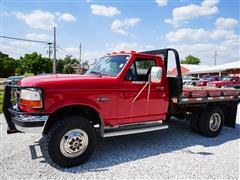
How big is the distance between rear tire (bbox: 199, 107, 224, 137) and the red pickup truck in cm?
39

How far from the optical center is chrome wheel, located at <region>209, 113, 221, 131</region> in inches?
224

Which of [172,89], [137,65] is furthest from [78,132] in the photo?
[172,89]

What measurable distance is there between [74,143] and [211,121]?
392cm

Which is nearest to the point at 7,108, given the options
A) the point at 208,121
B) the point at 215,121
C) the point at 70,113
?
the point at 70,113

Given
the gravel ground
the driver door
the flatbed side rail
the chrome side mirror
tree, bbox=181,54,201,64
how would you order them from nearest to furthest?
the gravel ground, the chrome side mirror, the driver door, the flatbed side rail, tree, bbox=181,54,201,64

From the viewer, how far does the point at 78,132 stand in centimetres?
364

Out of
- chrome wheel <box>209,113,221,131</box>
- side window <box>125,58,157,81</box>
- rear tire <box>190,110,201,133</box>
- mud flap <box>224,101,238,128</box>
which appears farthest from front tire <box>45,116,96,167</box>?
mud flap <box>224,101,238,128</box>

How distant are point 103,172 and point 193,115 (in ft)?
11.0

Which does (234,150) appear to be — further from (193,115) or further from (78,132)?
(78,132)

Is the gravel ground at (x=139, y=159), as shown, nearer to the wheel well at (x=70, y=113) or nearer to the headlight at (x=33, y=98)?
the wheel well at (x=70, y=113)

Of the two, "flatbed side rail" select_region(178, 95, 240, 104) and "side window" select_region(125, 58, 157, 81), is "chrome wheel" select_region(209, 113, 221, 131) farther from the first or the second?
"side window" select_region(125, 58, 157, 81)

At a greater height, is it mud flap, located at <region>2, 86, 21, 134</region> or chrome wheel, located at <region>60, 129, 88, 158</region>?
mud flap, located at <region>2, 86, 21, 134</region>

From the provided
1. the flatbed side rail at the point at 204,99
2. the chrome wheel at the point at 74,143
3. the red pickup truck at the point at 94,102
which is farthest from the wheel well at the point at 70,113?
the flatbed side rail at the point at 204,99

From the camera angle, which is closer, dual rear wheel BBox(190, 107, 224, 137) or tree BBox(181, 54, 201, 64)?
dual rear wheel BBox(190, 107, 224, 137)
